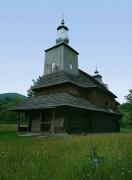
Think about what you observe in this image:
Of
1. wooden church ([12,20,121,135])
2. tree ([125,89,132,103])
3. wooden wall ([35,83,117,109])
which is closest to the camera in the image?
wooden church ([12,20,121,135])

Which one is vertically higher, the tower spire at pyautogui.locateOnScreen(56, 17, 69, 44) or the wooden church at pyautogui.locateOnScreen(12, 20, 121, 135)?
the tower spire at pyautogui.locateOnScreen(56, 17, 69, 44)

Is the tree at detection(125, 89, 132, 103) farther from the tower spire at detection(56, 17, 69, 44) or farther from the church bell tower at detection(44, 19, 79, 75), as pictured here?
→ the tower spire at detection(56, 17, 69, 44)

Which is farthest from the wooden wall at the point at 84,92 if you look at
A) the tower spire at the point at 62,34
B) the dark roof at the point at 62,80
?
the tower spire at the point at 62,34

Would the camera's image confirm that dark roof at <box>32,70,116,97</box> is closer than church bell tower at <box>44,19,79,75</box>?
Yes

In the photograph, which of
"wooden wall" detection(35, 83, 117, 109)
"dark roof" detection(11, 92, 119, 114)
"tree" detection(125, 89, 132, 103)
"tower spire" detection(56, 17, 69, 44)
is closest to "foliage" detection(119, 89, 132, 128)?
"tree" detection(125, 89, 132, 103)

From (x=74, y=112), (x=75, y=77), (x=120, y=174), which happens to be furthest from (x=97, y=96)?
(x=120, y=174)

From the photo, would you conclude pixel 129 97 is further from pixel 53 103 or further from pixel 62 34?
pixel 53 103

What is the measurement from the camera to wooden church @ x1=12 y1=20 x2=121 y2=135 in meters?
23.8

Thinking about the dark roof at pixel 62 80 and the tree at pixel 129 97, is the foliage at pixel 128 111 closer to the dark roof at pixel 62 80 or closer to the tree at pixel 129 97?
the tree at pixel 129 97

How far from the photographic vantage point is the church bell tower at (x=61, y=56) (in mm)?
29483

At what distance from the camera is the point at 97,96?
30734 millimetres

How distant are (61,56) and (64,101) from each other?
28.1 ft

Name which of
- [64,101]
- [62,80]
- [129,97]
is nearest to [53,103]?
[64,101]

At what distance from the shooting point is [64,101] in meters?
22.6
